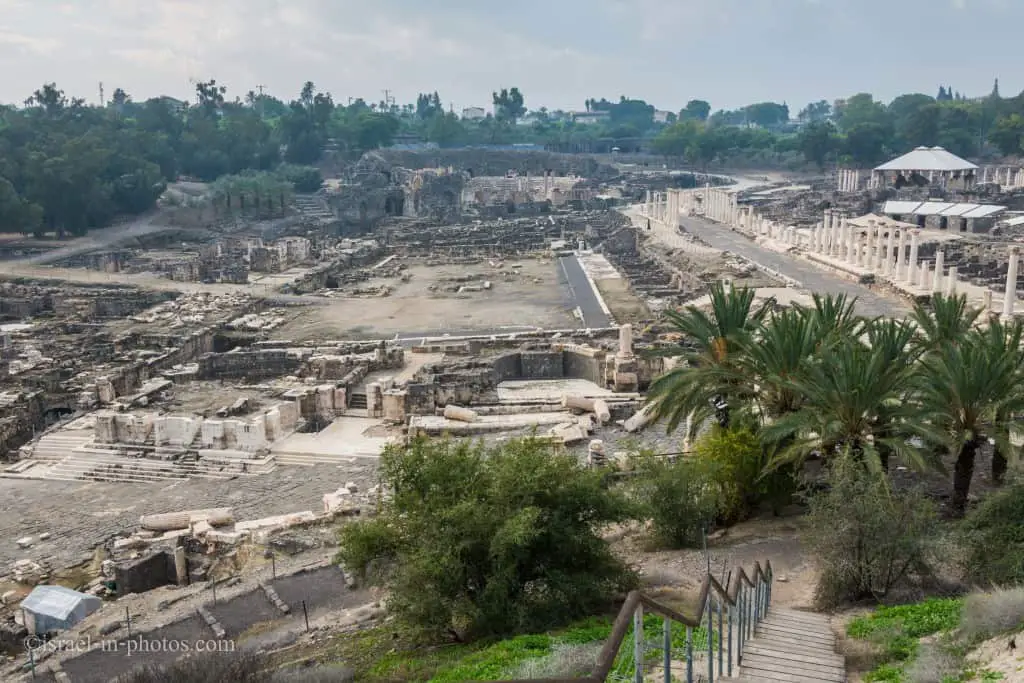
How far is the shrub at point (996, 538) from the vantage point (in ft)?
36.2

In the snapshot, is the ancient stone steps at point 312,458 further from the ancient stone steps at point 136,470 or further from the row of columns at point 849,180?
the row of columns at point 849,180

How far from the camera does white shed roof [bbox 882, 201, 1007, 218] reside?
5978 centimetres

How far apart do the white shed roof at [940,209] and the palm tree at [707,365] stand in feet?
160

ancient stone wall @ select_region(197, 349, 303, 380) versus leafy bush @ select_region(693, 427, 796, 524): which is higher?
leafy bush @ select_region(693, 427, 796, 524)

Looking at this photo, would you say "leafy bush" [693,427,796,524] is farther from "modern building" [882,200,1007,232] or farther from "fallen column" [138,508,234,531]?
"modern building" [882,200,1007,232]

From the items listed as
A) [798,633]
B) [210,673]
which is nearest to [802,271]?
[798,633]

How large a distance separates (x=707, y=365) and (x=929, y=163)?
65.4 m

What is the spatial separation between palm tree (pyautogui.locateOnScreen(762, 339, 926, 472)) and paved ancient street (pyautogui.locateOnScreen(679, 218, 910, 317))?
59.1 feet

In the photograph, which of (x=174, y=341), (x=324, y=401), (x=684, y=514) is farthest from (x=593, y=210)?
(x=684, y=514)

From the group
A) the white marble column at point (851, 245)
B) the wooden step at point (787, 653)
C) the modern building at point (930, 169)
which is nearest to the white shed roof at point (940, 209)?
the modern building at point (930, 169)

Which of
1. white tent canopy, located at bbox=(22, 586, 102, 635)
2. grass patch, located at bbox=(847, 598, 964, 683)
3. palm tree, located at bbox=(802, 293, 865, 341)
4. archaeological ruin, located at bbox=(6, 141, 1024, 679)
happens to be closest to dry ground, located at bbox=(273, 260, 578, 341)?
archaeological ruin, located at bbox=(6, 141, 1024, 679)

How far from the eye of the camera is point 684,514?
14.7 m

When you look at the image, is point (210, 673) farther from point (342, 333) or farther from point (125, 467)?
point (342, 333)

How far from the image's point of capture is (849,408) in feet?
45.5
